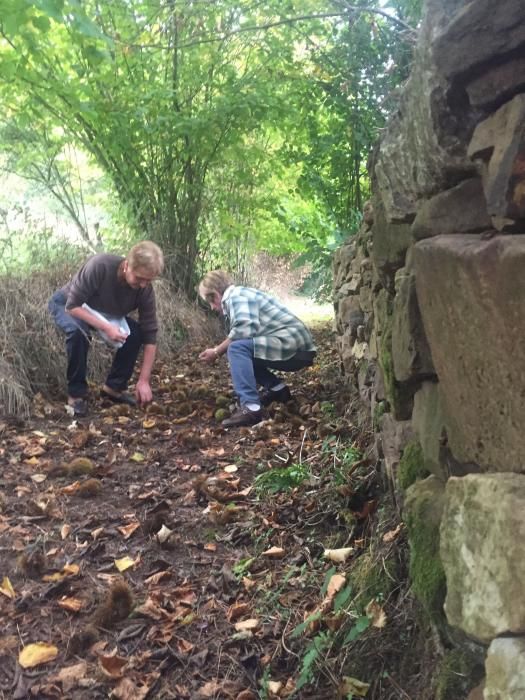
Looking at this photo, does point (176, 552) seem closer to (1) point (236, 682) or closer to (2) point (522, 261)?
(1) point (236, 682)

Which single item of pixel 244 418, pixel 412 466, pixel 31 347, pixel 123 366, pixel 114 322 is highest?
pixel 114 322

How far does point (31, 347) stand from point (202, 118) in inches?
122

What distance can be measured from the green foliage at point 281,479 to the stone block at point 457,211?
67.8 inches

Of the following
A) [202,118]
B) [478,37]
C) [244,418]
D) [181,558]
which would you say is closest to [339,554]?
[181,558]

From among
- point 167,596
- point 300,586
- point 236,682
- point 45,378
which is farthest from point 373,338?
point 45,378

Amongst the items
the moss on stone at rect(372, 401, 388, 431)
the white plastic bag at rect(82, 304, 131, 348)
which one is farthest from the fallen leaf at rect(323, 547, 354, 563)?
the white plastic bag at rect(82, 304, 131, 348)

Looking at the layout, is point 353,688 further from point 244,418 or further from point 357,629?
point 244,418

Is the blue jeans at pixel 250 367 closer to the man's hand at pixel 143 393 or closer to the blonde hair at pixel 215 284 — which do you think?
the blonde hair at pixel 215 284

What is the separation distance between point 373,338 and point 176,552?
4.52ft

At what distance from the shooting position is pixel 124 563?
104 inches

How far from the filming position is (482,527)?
53.4 inches

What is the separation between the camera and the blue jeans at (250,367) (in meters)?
4.68

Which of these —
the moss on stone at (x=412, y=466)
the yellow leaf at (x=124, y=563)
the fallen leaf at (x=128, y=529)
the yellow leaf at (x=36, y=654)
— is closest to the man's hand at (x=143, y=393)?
the fallen leaf at (x=128, y=529)

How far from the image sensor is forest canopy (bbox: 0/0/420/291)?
6.15 metres
